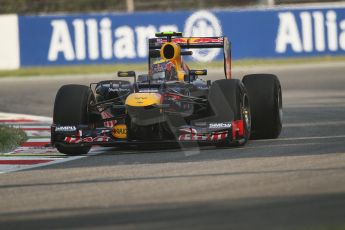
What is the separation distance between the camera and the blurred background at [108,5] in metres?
30.9

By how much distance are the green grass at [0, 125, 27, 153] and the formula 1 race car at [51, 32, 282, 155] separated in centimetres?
111

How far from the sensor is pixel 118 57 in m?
28.2

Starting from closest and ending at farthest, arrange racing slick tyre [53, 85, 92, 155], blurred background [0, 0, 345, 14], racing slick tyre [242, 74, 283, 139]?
racing slick tyre [53, 85, 92, 155]
racing slick tyre [242, 74, 283, 139]
blurred background [0, 0, 345, 14]

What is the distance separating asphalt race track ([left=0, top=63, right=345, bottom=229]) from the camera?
7207 mm

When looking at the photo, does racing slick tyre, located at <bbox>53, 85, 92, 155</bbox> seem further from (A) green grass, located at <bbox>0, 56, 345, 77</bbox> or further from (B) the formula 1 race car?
(A) green grass, located at <bbox>0, 56, 345, 77</bbox>

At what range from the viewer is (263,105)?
12.5 m

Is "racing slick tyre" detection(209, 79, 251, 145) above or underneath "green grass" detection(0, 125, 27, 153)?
above

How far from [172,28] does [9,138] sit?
1606 centimetres

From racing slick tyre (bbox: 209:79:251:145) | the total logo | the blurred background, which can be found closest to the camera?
racing slick tyre (bbox: 209:79:251:145)

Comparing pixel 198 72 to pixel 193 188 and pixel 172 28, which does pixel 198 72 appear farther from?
pixel 172 28

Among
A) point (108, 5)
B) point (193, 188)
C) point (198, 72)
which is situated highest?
point (108, 5)

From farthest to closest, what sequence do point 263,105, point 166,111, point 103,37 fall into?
point 103,37, point 263,105, point 166,111

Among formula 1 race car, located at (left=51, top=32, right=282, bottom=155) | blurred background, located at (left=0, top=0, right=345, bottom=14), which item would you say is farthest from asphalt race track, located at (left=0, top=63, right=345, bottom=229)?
blurred background, located at (left=0, top=0, right=345, bottom=14)

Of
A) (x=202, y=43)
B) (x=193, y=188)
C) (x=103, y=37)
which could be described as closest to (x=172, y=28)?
(x=103, y=37)
